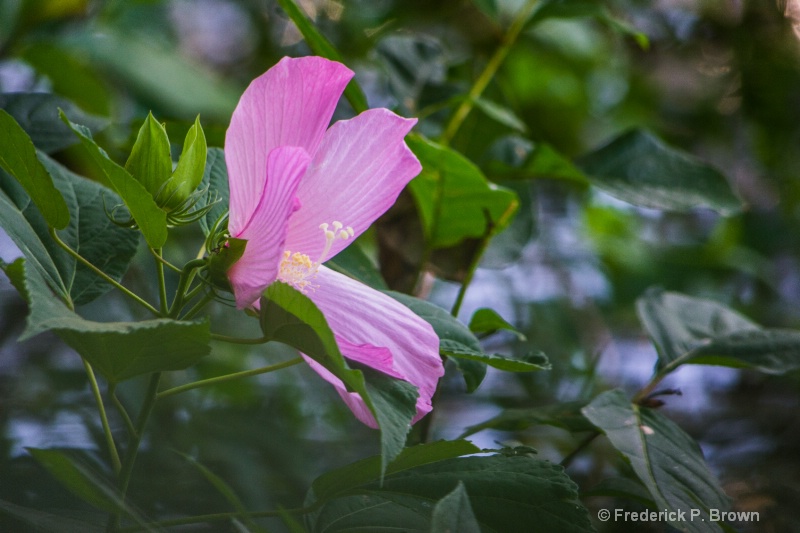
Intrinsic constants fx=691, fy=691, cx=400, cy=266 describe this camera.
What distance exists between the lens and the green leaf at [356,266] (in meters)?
0.48

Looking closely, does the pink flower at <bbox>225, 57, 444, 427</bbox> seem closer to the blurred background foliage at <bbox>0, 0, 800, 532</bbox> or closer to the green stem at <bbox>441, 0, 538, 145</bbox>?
the blurred background foliage at <bbox>0, 0, 800, 532</bbox>

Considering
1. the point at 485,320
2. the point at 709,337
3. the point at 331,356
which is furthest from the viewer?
the point at 709,337

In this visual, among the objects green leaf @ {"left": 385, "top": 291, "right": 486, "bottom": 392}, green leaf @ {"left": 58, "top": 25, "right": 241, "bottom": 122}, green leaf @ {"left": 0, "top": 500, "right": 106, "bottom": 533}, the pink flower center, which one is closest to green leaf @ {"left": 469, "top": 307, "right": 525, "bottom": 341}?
green leaf @ {"left": 385, "top": 291, "right": 486, "bottom": 392}

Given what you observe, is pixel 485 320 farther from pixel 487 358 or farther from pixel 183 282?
pixel 183 282

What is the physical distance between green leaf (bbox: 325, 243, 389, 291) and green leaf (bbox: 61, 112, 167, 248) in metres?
0.17

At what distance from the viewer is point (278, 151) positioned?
0.29 metres

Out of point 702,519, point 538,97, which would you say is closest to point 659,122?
point 538,97

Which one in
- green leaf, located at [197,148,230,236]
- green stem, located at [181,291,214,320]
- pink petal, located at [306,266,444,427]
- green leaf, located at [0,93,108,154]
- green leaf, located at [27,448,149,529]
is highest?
green leaf, located at [0,93,108,154]

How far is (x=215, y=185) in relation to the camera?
1.34 ft

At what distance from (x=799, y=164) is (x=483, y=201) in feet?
4.08

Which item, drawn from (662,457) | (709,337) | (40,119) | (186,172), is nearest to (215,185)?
(186,172)

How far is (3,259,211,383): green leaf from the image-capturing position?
0.27 metres

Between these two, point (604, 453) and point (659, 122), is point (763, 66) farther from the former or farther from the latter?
point (604, 453)

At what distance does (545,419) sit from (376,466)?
0.16m
